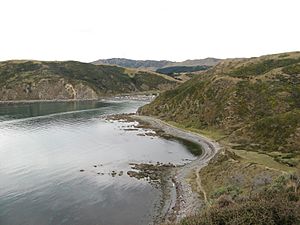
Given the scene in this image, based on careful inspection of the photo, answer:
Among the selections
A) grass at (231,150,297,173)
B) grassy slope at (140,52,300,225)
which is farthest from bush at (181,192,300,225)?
grass at (231,150,297,173)

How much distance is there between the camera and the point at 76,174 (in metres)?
70.3

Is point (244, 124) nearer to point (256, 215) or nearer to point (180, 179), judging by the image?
point (180, 179)

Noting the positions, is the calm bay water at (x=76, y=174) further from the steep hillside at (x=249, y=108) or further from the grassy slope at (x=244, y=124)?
the steep hillside at (x=249, y=108)

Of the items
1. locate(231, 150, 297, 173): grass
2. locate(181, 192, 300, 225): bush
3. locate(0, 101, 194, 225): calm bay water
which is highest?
locate(181, 192, 300, 225): bush

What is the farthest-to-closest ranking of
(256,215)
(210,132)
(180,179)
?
(210,132) < (180,179) < (256,215)

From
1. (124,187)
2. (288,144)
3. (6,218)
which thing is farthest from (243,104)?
(6,218)

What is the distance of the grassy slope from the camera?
41997 mm

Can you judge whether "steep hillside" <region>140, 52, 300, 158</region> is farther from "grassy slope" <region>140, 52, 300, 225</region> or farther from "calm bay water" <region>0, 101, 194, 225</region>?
"calm bay water" <region>0, 101, 194, 225</region>

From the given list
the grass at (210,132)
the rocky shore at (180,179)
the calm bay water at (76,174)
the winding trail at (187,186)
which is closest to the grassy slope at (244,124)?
the grass at (210,132)

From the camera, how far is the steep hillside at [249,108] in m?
83.3

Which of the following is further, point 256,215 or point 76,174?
point 76,174

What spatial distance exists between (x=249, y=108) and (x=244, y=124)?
9.81 m

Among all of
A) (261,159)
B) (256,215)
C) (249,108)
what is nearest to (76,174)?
(261,159)

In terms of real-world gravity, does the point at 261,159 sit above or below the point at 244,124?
below
